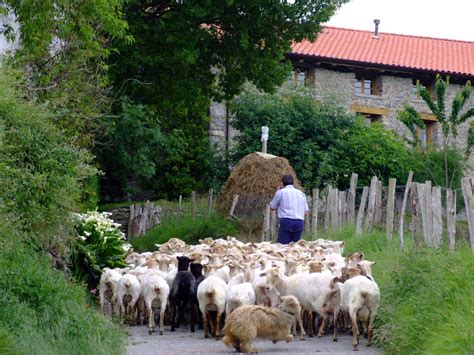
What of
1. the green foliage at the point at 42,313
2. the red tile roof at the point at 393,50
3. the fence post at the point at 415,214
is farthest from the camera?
the red tile roof at the point at 393,50

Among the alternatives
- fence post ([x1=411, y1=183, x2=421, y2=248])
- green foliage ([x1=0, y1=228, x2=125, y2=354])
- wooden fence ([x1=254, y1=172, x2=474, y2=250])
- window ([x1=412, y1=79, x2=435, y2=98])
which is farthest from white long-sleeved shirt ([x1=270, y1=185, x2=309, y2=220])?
window ([x1=412, y1=79, x2=435, y2=98])

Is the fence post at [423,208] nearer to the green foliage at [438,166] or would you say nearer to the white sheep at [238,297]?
the white sheep at [238,297]

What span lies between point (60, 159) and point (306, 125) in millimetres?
25493

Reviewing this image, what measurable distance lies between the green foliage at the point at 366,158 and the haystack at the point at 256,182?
9743 mm

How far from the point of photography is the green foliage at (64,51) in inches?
671

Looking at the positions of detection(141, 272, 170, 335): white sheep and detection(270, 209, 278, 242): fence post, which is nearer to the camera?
detection(141, 272, 170, 335): white sheep

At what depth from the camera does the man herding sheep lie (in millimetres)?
21469

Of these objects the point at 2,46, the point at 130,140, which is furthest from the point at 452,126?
the point at 2,46

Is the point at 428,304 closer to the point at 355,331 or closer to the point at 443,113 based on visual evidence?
the point at 355,331

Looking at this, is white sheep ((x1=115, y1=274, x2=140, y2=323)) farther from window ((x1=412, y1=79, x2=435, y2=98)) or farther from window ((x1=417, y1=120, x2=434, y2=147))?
window ((x1=412, y1=79, x2=435, y2=98))

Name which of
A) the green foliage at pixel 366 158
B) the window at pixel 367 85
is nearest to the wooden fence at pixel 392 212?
the green foliage at pixel 366 158

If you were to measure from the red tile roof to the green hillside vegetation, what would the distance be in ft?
102

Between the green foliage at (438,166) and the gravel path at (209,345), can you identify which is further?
the green foliage at (438,166)

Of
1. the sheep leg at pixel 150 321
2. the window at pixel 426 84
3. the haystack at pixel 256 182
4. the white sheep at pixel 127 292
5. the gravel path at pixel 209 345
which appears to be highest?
the window at pixel 426 84
